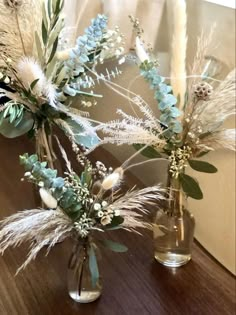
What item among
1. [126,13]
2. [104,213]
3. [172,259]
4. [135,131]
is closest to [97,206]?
[104,213]

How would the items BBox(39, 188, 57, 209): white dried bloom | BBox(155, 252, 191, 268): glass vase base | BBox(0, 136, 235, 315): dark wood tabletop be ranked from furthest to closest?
BBox(155, 252, 191, 268): glass vase base → BBox(0, 136, 235, 315): dark wood tabletop → BBox(39, 188, 57, 209): white dried bloom

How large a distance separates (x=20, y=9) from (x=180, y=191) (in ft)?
1.37

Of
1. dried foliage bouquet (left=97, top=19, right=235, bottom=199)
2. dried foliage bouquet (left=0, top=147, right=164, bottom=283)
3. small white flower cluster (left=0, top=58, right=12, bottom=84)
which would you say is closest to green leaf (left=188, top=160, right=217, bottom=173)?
dried foliage bouquet (left=97, top=19, right=235, bottom=199)

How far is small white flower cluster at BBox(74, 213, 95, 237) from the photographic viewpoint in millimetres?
733

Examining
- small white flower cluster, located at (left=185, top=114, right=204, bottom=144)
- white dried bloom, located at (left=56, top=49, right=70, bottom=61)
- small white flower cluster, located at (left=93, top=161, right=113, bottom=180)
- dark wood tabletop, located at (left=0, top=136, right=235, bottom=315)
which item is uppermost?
white dried bloom, located at (left=56, top=49, right=70, bottom=61)

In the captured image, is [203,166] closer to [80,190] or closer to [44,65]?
→ [80,190]

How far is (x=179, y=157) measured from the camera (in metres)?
0.79

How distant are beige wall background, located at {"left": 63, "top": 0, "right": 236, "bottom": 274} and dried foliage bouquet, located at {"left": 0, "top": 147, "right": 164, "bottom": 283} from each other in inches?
8.2

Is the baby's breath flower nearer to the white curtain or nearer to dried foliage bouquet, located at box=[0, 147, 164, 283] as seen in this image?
dried foliage bouquet, located at box=[0, 147, 164, 283]

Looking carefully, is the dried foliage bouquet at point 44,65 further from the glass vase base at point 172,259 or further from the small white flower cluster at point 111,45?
the glass vase base at point 172,259

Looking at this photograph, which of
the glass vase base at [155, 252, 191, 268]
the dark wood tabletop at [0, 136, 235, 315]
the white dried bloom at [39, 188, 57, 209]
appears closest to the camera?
the white dried bloom at [39, 188, 57, 209]

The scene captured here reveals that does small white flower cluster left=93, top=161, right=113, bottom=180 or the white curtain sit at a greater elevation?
the white curtain

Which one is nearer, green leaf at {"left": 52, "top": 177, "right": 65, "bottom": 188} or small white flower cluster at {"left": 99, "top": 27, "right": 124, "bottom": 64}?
green leaf at {"left": 52, "top": 177, "right": 65, "bottom": 188}

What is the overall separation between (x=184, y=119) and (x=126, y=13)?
0.32 m
